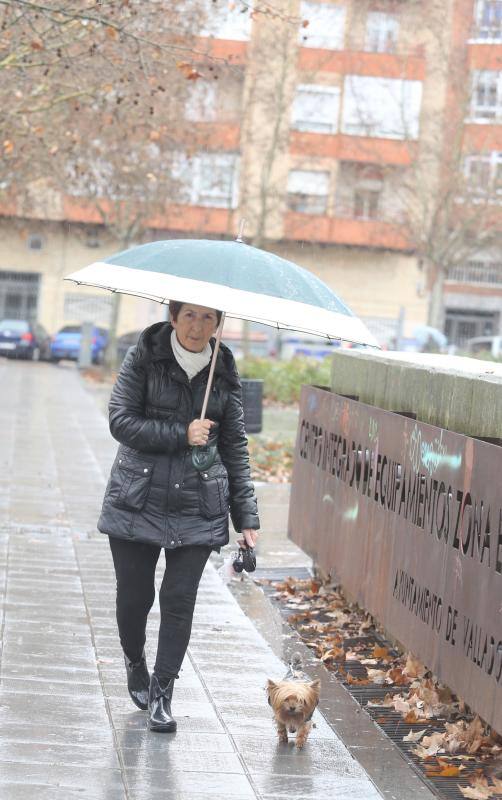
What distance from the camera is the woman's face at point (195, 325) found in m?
5.84

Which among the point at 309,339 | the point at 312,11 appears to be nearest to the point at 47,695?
the point at 312,11

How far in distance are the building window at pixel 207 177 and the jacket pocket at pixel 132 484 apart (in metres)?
24.2

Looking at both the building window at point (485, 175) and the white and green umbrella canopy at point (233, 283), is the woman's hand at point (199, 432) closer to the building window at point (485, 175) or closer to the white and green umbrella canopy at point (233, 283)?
the white and green umbrella canopy at point (233, 283)

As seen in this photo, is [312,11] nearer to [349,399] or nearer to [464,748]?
[349,399]

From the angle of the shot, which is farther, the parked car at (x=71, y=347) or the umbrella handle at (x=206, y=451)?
the parked car at (x=71, y=347)

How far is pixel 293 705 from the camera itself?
5684 mm

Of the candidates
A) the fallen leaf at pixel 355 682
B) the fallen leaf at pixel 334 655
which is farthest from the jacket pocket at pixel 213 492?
the fallen leaf at pixel 334 655

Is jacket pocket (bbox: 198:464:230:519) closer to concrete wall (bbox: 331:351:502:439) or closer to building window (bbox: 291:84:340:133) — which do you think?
concrete wall (bbox: 331:351:502:439)

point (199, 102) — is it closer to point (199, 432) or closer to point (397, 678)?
point (397, 678)

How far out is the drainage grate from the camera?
18.1ft

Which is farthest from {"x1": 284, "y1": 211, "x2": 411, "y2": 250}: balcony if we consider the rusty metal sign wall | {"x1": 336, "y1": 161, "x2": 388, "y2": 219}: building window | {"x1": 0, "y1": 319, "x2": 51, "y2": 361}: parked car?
the rusty metal sign wall

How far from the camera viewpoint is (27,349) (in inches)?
1893

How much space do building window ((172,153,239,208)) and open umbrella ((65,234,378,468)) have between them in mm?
23882

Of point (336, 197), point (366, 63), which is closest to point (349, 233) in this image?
point (336, 197)
